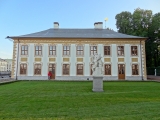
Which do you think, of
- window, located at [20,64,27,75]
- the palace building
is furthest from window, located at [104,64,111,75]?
window, located at [20,64,27,75]

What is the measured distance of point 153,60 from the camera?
40188mm

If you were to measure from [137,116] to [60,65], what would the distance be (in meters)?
21.0

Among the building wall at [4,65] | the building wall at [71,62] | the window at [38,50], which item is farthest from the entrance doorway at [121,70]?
the building wall at [4,65]

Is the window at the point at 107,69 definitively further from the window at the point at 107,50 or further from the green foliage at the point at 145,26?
the green foliage at the point at 145,26

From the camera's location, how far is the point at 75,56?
25.2 meters

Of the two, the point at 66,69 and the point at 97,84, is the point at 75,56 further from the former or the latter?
the point at 97,84

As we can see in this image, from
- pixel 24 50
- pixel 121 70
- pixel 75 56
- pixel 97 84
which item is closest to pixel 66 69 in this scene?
pixel 75 56

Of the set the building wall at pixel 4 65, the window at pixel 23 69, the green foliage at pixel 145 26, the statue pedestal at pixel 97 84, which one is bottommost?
the statue pedestal at pixel 97 84

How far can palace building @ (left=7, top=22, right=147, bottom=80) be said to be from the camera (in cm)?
2478

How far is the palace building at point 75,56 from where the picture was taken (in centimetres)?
2478

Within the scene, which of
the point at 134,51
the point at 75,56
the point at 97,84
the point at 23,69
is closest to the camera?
the point at 97,84

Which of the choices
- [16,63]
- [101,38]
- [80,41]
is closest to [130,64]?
[101,38]

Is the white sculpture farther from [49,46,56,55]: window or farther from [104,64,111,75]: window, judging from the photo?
[49,46,56,55]: window

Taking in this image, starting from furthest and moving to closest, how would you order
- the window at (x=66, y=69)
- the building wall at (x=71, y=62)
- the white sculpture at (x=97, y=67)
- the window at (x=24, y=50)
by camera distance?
the window at (x=24, y=50), the window at (x=66, y=69), the building wall at (x=71, y=62), the white sculpture at (x=97, y=67)
